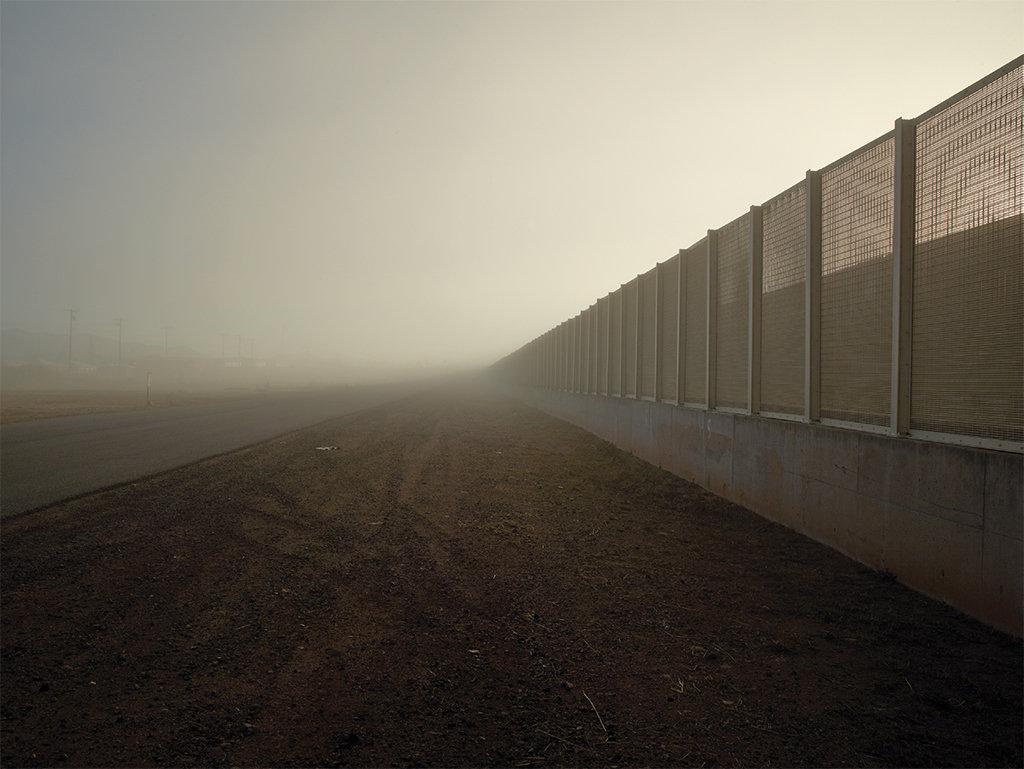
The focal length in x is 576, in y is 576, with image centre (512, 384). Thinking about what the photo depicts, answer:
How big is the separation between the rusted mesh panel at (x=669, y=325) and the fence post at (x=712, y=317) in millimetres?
1518

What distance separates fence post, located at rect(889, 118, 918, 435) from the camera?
493cm

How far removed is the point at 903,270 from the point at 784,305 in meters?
2.24

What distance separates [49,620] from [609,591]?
4009 millimetres

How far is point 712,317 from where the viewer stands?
9.44m

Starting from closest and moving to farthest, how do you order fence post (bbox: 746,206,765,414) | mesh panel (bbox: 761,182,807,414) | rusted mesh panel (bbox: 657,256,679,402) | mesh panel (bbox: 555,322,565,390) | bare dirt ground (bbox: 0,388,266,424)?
mesh panel (bbox: 761,182,807,414) → fence post (bbox: 746,206,765,414) → rusted mesh panel (bbox: 657,256,679,402) → bare dirt ground (bbox: 0,388,266,424) → mesh panel (bbox: 555,322,565,390)

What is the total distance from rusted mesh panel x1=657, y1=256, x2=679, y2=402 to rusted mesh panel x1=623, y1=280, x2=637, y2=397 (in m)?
1.99

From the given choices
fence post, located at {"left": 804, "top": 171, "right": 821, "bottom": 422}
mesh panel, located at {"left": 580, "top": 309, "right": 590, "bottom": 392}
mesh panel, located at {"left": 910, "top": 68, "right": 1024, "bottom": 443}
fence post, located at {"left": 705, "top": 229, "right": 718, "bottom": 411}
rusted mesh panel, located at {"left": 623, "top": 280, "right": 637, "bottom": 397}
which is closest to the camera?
mesh panel, located at {"left": 910, "top": 68, "right": 1024, "bottom": 443}

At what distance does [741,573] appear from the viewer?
5.17 m

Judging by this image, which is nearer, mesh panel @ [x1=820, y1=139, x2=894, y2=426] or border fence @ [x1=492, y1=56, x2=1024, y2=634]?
border fence @ [x1=492, y1=56, x2=1024, y2=634]

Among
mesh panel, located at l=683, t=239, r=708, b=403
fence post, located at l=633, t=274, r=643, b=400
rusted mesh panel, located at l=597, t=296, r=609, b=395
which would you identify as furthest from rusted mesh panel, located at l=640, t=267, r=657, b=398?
rusted mesh panel, located at l=597, t=296, r=609, b=395

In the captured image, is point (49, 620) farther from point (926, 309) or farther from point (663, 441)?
point (663, 441)

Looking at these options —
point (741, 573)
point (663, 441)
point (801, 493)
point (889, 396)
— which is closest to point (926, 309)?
point (889, 396)

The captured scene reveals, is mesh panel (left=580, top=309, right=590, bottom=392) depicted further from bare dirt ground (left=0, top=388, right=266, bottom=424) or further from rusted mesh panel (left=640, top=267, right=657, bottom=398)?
bare dirt ground (left=0, top=388, right=266, bottom=424)

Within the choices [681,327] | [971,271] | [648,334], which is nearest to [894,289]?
[971,271]
